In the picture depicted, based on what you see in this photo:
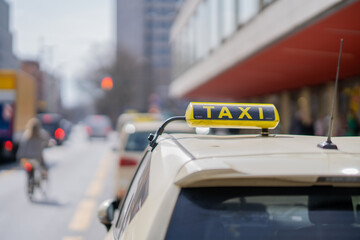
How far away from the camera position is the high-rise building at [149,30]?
379 ft

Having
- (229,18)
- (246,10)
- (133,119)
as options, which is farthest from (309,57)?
(229,18)

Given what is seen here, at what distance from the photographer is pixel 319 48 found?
1420cm

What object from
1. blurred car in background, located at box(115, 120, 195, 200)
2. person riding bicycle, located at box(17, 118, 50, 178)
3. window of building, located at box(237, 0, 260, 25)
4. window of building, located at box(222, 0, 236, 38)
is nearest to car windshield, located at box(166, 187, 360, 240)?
blurred car in background, located at box(115, 120, 195, 200)

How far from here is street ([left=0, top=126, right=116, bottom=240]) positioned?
8.66m

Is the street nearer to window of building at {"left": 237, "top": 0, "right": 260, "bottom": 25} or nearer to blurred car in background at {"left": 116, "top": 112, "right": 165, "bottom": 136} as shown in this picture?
blurred car in background at {"left": 116, "top": 112, "right": 165, "bottom": 136}

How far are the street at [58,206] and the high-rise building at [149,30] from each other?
319 ft

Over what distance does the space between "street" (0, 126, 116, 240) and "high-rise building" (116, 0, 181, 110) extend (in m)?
97.2

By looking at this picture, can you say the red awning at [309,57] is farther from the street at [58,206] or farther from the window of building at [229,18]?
the street at [58,206]

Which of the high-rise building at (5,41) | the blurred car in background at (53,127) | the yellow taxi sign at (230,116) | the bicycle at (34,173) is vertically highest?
the high-rise building at (5,41)

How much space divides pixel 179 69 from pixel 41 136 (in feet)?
104

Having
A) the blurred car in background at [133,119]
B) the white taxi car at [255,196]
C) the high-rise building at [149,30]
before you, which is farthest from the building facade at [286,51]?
the high-rise building at [149,30]

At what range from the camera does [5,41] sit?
34219mm

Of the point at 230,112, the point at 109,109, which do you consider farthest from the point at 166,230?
the point at 109,109

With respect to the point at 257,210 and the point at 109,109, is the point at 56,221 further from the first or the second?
the point at 109,109
